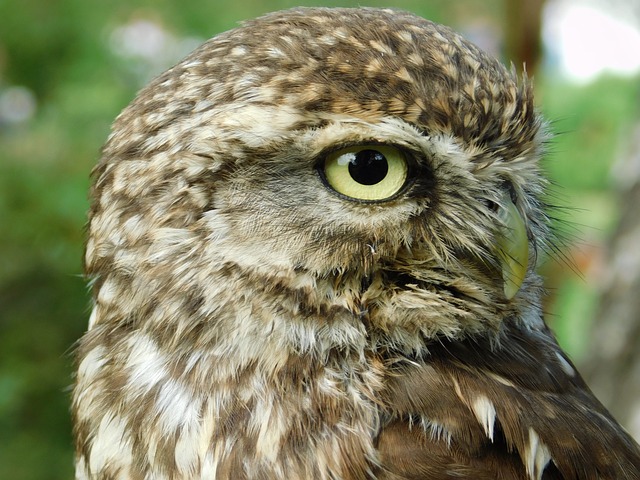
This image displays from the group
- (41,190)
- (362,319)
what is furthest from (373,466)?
(41,190)

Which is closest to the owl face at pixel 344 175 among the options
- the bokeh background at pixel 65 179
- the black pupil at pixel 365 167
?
the black pupil at pixel 365 167

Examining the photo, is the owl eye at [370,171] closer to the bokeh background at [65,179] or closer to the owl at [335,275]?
the owl at [335,275]

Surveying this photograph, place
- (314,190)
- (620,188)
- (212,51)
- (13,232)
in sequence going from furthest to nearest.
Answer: (620,188) → (13,232) → (212,51) → (314,190)

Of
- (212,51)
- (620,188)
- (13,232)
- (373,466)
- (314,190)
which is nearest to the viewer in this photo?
(373,466)

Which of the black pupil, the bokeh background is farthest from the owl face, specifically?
the bokeh background

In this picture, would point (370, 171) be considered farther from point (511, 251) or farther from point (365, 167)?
point (511, 251)

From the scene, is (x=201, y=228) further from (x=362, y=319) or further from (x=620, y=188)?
(x=620, y=188)

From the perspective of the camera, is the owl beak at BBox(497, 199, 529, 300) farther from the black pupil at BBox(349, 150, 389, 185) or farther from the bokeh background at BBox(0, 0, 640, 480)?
the bokeh background at BBox(0, 0, 640, 480)
